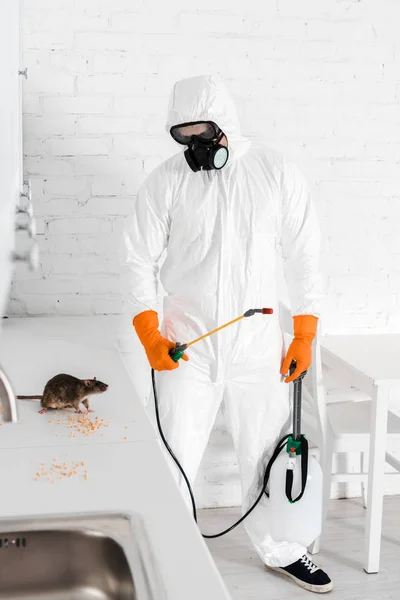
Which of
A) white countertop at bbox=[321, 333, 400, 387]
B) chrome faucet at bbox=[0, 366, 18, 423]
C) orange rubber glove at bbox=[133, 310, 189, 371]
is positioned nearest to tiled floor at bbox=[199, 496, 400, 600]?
white countertop at bbox=[321, 333, 400, 387]

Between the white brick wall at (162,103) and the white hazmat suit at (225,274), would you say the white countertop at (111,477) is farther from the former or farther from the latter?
the white brick wall at (162,103)

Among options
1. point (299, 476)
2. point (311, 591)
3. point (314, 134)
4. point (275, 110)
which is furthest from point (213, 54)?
point (311, 591)

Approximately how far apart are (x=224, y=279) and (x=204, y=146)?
1.41 ft

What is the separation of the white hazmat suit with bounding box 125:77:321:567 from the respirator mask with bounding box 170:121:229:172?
0.07 metres

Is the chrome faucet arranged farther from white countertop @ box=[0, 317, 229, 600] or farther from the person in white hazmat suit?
the person in white hazmat suit

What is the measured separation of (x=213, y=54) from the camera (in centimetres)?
281

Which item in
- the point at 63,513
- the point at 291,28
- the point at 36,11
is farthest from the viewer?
the point at 291,28

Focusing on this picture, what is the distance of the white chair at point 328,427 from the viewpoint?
8.66 ft

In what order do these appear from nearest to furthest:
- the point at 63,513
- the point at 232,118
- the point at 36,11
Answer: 1. the point at 63,513
2. the point at 232,118
3. the point at 36,11

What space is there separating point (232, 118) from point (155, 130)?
610 mm

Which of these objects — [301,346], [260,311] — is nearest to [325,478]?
[301,346]

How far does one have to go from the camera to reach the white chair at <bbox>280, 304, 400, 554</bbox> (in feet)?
8.66

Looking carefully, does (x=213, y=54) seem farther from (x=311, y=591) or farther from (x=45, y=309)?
(x=311, y=591)

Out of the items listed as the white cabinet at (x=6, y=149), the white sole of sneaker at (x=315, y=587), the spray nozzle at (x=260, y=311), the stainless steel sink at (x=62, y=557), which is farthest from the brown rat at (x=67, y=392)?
the white sole of sneaker at (x=315, y=587)
